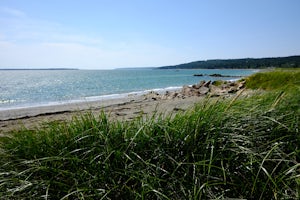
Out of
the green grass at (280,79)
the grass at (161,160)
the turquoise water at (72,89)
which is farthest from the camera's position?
the turquoise water at (72,89)

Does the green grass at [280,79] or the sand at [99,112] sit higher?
the green grass at [280,79]

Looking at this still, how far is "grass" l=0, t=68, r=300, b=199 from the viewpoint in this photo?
2.21 meters

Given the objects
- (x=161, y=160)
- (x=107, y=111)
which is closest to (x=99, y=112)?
(x=161, y=160)

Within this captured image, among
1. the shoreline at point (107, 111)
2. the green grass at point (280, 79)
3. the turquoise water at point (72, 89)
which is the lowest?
the turquoise water at point (72, 89)

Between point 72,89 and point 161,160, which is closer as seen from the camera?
point 161,160

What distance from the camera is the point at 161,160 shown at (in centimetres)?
249

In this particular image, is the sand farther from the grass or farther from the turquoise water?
the grass

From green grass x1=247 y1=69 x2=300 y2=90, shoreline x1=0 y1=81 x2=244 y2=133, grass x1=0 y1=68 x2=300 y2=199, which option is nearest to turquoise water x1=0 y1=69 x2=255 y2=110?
shoreline x1=0 y1=81 x2=244 y2=133

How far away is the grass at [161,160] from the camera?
221 cm

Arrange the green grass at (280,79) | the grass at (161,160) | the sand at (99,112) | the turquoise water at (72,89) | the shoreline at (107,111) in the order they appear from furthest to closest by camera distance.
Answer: the turquoise water at (72,89)
the sand at (99,112)
the green grass at (280,79)
the shoreline at (107,111)
the grass at (161,160)

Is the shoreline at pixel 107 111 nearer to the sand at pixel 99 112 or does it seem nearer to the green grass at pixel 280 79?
the sand at pixel 99 112

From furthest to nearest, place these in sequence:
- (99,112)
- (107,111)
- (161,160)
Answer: (107,111), (99,112), (161,160)

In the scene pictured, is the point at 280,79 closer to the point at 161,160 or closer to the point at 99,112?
the point at 99,112

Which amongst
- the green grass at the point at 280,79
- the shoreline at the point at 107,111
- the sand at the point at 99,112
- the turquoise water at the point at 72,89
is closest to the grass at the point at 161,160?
the shoreline at the point at 107,111
